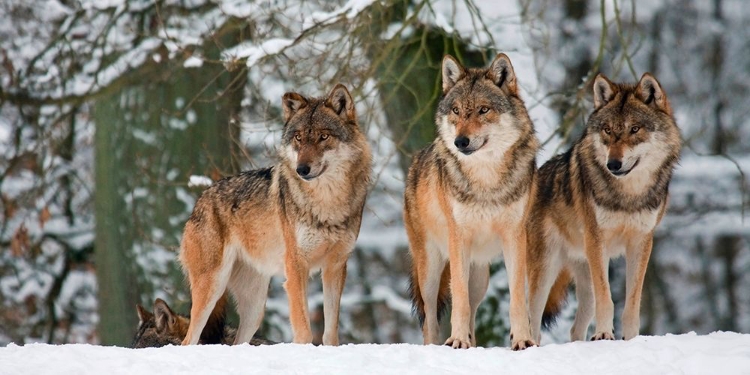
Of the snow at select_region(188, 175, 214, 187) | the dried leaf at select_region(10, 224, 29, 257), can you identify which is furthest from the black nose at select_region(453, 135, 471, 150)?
the dried leaf at select_region(10, 224, 29, 257)

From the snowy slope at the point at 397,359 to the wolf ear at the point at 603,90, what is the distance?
172 centimetres

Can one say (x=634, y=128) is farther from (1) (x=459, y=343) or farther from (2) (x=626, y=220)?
(1) (x=459, y=343)

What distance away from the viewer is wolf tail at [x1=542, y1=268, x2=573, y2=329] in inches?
288

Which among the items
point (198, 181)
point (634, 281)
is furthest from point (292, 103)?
point (634, 281)

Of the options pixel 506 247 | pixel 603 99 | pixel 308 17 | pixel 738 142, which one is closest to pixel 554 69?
pixel 738 142

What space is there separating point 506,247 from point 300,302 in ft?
4.67

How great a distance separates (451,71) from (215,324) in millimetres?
2722

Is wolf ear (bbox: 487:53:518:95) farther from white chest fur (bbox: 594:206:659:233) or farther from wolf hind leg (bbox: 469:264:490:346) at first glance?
wolf hind leg (bbox: 469:264:490:346)

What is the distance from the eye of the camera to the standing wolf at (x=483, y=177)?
Answer: 605 centimetres

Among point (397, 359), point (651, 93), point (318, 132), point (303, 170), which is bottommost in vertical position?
point (397, 359)

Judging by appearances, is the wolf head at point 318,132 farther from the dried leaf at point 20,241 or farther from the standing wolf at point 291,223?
the dried leaf at point 20,241

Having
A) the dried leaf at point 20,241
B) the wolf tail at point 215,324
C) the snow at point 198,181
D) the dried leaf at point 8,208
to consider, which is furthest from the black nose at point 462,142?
the dried leaf at point 8,208

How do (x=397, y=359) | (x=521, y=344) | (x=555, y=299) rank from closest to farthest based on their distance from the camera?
(x=397, y=359)
(x=521, y=344)
(x=555, y=299)

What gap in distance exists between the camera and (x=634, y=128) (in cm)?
640
